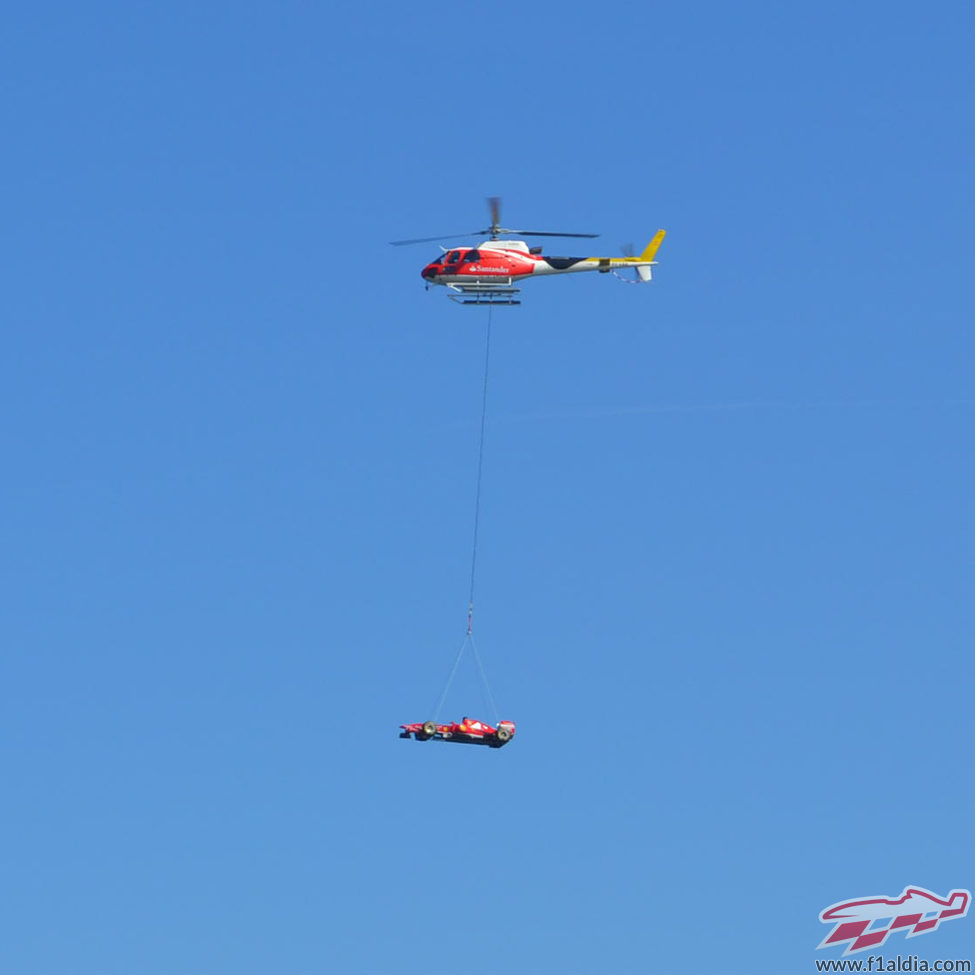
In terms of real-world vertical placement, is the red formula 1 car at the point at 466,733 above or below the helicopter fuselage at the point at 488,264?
below

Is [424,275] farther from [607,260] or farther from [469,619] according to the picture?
[469,619]

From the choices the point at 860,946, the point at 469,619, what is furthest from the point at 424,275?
the point at 860,946

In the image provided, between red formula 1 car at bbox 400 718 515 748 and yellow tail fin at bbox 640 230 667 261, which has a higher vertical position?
yellow tail fin at bbox 640 230 667 261

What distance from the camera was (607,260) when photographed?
87.5m

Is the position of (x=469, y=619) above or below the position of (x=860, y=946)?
above

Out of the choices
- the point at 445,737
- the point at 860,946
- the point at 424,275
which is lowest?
the point at 860,946

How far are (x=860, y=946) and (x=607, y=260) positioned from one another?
24.7 metres

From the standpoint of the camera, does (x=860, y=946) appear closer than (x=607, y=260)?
Yes

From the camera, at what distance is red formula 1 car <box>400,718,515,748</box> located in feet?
254

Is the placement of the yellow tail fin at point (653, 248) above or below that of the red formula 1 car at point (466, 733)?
above

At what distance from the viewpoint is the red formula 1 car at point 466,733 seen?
77438 mm

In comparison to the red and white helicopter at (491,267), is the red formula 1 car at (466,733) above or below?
below

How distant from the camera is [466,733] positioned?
3071 inches

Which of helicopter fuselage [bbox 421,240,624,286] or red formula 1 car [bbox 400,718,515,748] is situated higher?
helicopter fuselage [bbox 421,240,624,286]
